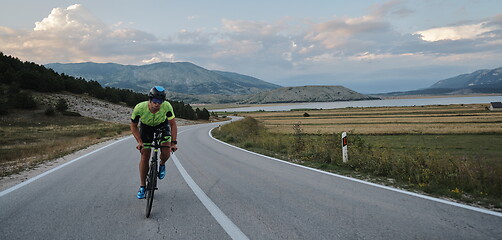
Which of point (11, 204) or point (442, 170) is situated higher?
point (11, 204)

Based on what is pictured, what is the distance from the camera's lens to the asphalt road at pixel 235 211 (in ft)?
12.0

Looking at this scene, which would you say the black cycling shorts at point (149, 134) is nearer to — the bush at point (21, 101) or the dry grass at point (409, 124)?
the dry grass at point (409, 124)

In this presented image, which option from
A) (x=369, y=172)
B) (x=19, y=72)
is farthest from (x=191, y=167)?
(x=19, y=72)

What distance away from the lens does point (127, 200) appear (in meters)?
5.32

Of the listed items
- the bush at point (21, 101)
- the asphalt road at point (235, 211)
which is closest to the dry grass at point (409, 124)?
the asphalt road at point (235, 211)

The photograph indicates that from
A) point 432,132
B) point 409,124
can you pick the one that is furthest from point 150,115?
point 409,124

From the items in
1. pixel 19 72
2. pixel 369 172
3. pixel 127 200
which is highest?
pixel 19 72

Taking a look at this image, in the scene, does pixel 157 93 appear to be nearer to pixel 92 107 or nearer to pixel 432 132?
pixel 432 132

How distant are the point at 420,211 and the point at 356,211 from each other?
39.7 inches

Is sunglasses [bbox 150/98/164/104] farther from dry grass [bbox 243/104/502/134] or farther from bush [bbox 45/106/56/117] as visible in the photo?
bush [bbox 45/106/56/117]

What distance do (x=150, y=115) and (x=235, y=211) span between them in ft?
7.10

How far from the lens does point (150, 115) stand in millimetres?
4891

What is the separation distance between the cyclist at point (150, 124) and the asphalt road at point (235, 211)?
0.81 metres

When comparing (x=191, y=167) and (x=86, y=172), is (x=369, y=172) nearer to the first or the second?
(x=191, y=167)
